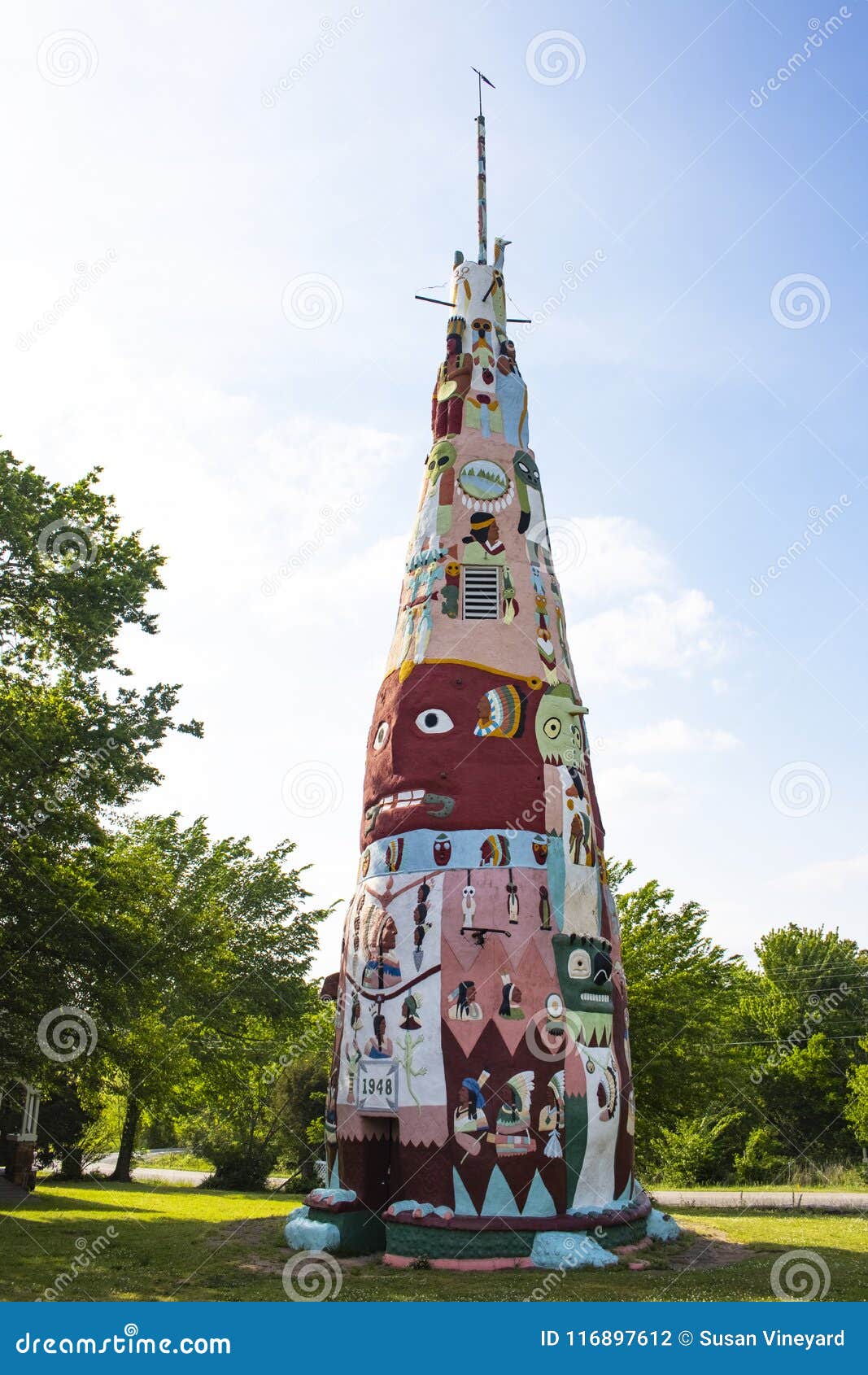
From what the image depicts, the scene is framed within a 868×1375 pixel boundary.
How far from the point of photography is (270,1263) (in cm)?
1767

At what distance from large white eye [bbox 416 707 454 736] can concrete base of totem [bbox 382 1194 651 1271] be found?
9063 mm

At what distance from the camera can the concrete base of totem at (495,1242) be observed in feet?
57.0

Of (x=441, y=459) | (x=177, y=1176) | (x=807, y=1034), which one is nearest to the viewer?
(x=441, y=459)

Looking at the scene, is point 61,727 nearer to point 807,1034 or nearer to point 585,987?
point 585,987

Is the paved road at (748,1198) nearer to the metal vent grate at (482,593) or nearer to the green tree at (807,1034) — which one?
the green tree at (807,1034)

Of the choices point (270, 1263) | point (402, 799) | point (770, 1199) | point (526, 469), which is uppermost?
point (526, 469)

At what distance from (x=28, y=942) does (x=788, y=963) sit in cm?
4335

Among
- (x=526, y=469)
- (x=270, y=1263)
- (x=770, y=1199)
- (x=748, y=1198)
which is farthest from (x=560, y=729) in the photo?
(x=748, y=1198)

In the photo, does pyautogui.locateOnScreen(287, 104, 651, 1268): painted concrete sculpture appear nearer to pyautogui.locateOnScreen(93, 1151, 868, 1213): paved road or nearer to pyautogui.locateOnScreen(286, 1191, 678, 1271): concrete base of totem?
pyautogui.locateOnScreen(286, 1191, 678, 1271): concrete base of totem

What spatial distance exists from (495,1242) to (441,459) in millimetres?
16488

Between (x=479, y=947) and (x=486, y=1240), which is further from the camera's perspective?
(x=479, y=947)

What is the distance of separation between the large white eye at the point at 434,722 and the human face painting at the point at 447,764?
2cm

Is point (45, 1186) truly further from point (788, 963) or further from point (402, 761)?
point (788, 963)

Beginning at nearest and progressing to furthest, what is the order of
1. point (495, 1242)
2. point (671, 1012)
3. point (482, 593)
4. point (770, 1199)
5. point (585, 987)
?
1. point (495, 1242)
2. point (585, 987)
3. point (482, 593)
4. point (671, 1012)
5. point (770, 1199)
